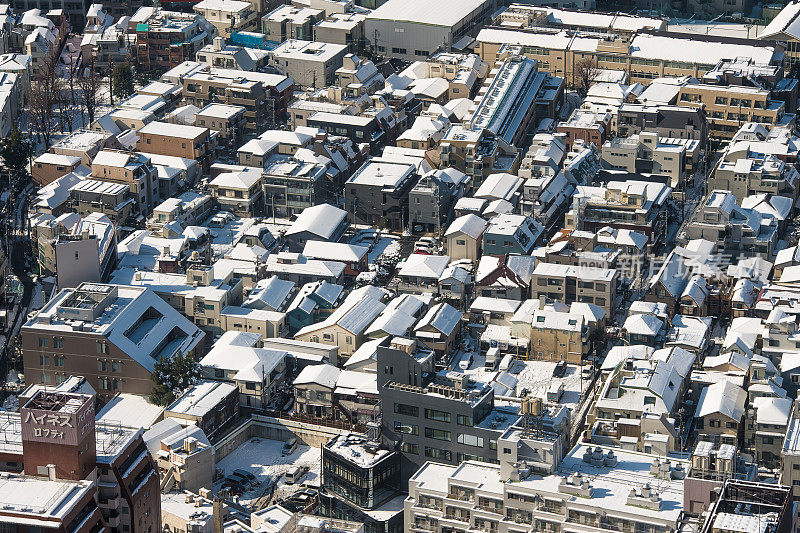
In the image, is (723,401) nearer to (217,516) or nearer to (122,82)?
(217,516)

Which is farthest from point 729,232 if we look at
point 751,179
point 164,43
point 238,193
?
point 164,43

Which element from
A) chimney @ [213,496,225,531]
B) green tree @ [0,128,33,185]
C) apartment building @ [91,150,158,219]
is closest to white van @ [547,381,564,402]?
chimney @ [213,496,225,531]

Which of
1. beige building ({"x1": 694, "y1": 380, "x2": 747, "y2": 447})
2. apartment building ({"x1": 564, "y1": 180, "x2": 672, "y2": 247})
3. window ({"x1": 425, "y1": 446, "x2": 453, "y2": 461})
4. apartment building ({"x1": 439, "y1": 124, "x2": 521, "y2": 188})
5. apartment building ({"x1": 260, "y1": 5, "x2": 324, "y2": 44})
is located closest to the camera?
window ({"x1": 425, "y1": 446, "x2": 453, "y2": 461})

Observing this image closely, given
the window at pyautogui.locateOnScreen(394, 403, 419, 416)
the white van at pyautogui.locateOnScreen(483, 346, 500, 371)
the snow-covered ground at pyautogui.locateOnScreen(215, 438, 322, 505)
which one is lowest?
the snow-covered ground at pyautogui.locateOnScreen(215, 438, 322, 505)

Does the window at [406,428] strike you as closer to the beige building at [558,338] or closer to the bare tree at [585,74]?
the beige building at [558,338]

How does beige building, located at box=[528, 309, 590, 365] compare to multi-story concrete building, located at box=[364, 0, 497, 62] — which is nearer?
beige building, located at box=[528, 309, 590, 365]

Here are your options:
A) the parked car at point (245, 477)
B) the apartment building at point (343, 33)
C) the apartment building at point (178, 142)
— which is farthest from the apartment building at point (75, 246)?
the apartment building at point (343, 33)

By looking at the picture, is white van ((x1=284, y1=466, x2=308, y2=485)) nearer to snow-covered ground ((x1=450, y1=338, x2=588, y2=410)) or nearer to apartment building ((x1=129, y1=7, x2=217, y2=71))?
snow-covered ground ((x1=450, y1=338, x2=588, y2=410))
